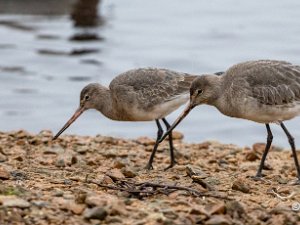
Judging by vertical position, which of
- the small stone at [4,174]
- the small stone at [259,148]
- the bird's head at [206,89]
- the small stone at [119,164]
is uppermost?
the bird's head at [206,89]

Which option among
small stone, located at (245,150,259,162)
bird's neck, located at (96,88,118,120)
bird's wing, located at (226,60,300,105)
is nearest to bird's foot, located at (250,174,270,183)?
bird's wing, located at (226,60,300,105)

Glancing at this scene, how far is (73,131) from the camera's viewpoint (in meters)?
14.9

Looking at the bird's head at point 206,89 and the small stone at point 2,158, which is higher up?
the bird's head at point 206,89

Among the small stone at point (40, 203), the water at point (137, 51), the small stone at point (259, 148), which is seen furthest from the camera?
the water at point (137, 51)

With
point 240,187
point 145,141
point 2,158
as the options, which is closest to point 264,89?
point 240,187

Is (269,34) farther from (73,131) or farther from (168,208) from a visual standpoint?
(168,208)

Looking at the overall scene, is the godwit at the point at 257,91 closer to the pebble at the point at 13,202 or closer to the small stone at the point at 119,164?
the small stone at the point at 119,164

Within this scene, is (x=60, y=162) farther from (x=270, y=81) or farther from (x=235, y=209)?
(x=235, y=209)

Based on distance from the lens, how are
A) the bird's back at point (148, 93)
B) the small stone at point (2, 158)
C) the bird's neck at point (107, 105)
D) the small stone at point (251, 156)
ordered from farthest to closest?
the small stone at point (251, 156) → the bird's neck at point (107, 105) → the bird's back at point (148, 93) → the small stone at point (2, 158)

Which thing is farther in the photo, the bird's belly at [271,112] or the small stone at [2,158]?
the small stone at [2,158]

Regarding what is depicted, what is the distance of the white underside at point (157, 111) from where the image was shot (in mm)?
10641

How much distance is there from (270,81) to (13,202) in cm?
347

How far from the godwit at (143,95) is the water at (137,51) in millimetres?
3697

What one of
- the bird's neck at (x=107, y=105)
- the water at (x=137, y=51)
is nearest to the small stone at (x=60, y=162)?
the bird's neck at (x=107, y=105)
